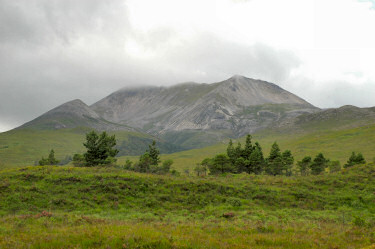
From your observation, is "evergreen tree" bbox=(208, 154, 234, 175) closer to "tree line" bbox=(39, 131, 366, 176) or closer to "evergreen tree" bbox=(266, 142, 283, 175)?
"tree line" bbox=(39, 131, 366, 176)

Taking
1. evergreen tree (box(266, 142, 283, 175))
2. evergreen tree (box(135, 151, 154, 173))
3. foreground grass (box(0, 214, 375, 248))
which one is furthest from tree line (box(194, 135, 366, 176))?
foreground grass (box(0, 214, 375, 248))

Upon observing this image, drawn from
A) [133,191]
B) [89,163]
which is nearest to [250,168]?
[89,163]

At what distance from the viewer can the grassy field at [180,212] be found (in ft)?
37.3

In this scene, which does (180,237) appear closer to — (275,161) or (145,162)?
(145,162)

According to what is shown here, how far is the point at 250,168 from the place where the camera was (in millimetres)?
73875

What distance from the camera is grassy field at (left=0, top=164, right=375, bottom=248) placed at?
448 inches

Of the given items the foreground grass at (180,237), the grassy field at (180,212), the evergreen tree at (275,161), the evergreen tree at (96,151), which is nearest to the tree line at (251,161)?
the evergreen tree at (275,161)

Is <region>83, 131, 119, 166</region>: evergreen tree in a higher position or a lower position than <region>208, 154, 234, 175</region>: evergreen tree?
higher

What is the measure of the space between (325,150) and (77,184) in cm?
A: 18770

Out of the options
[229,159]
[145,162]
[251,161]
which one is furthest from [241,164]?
[145,162]

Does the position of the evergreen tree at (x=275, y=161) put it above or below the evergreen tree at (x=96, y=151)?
below

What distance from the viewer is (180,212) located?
22750 mm

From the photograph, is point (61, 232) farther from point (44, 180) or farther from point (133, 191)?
point (44, 180)

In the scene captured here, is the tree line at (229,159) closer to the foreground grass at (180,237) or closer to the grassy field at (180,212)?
the grassy field at (180,212)
